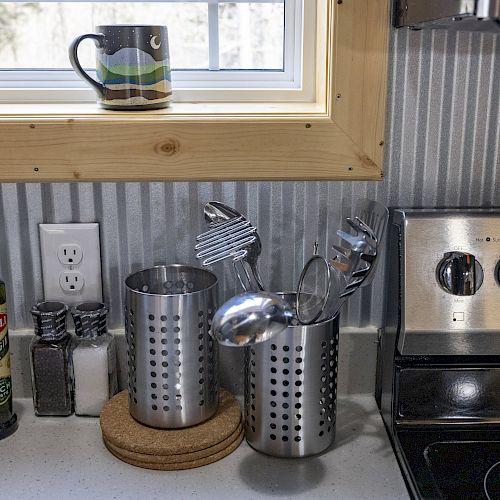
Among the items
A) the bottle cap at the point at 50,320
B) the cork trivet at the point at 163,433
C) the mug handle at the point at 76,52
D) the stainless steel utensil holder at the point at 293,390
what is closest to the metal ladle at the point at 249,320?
the stainless steel utensil holder at the point at 293,390

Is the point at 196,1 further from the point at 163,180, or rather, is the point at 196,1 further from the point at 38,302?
the point at 38,302

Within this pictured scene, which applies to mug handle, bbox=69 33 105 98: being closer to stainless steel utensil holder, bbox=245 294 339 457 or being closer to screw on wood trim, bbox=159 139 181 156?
screw on wood trim, bbox=159 139 181 156

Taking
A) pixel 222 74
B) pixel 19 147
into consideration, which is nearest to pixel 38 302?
pixel 19 147

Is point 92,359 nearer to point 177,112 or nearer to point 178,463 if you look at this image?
point 178,463

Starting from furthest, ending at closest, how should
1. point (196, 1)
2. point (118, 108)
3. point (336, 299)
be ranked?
point (196, 1)
point (118, 108)
point (336, 299)

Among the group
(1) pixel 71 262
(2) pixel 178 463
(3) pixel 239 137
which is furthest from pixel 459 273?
(1) pixel 71 262

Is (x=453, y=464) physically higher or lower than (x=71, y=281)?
lower

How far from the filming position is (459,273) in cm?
103

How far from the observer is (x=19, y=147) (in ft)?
3.40

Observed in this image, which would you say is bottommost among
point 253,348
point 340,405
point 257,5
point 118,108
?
point 340,405

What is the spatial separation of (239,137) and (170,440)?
1.40 feet

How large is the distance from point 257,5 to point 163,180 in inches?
14.8

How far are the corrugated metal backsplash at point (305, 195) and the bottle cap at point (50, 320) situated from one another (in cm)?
9

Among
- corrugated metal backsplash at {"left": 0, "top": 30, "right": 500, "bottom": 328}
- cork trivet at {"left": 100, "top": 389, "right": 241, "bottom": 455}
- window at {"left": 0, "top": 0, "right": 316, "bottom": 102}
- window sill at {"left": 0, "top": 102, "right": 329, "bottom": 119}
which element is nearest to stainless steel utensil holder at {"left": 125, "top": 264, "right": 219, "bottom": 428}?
cork trivet at {"left": 100, "top": 389, "right": 241, "bottom": 455}
